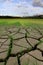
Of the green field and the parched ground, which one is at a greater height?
the parched ground

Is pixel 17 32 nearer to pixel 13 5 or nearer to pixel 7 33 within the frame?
pixel 7 33

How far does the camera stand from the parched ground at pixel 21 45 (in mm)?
1580

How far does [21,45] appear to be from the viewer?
1900mm

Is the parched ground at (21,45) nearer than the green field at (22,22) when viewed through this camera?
Yes

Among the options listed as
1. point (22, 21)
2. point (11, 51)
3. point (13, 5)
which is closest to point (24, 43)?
point (11, 51)

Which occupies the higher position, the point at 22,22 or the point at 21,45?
the point at 21,45

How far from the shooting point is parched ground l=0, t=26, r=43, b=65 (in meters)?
1.58

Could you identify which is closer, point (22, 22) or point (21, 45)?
point (21, 45)

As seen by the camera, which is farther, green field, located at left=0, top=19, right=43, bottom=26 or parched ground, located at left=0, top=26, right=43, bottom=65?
green field, located at left=0, top=19, right=43, bottom=26

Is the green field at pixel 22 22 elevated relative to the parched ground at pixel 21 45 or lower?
lower

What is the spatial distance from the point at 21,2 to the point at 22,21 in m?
A: 0.38

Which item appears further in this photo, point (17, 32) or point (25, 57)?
point (17, 32)

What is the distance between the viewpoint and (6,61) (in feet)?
5.17

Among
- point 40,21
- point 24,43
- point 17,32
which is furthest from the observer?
point 40,21
